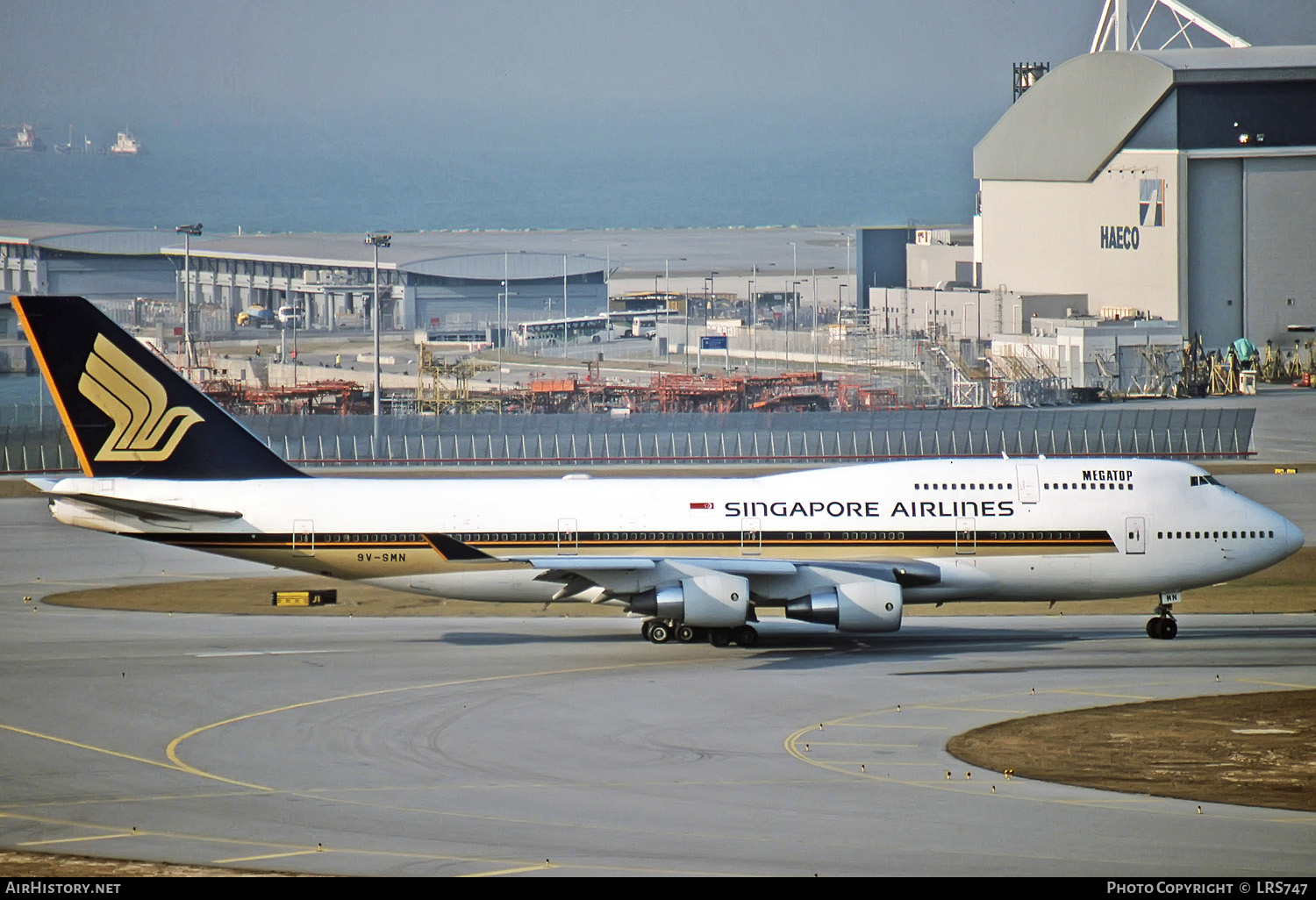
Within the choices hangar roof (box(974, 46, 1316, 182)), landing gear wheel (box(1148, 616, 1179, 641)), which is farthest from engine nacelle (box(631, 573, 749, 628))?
hangar roof (box(974, 46, 1316, 182))

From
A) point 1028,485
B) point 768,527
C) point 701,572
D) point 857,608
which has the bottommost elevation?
point 857,608

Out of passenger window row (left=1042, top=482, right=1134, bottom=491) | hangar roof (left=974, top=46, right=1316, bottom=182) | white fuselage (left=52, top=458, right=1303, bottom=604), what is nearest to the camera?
white fuselage (left=52, top=458, right=1303, bottom=604)

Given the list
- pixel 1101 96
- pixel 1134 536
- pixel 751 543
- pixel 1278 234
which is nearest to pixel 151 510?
pixel 751 543

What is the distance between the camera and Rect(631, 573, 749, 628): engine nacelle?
136ft

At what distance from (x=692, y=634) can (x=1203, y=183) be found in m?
89.8

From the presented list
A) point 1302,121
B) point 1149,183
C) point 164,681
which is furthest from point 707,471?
point 1302,121

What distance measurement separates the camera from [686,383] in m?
118

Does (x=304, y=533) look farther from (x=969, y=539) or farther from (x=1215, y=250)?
(x=1215, y=250)

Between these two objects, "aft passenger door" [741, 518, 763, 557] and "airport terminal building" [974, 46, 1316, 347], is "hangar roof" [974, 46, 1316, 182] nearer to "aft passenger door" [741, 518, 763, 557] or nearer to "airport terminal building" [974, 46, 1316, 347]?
"airport terminal building" [974, 46, 1316, 347]

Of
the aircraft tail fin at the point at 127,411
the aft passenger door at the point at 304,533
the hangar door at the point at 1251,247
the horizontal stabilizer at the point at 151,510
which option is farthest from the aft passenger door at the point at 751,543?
the hangar door at the point at 1251,247

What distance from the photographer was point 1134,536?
44406 millimetres

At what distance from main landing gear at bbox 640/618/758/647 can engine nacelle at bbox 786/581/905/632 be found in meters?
2.56

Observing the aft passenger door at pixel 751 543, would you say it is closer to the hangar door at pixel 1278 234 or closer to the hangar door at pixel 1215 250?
the hangar door at pixel 1215 250
